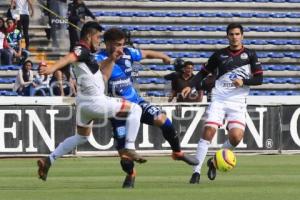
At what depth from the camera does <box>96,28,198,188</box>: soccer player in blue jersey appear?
12.7m

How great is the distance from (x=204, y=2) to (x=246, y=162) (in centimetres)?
1185

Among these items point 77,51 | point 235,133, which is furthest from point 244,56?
point 77,51

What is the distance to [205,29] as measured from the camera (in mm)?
29281

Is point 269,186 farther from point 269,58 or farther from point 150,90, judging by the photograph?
point 269,58

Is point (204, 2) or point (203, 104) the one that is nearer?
point (203, 104)

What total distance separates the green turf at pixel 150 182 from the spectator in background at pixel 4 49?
5501 mm

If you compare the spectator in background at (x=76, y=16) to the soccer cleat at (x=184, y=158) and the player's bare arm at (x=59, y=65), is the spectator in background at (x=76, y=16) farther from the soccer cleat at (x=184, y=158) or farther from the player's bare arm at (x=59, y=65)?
the player's bare arm at (x=59, y=65)

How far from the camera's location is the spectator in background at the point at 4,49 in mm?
24797

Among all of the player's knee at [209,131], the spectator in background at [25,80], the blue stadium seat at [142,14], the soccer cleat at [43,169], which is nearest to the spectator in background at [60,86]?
the spectator in background at [25,80]

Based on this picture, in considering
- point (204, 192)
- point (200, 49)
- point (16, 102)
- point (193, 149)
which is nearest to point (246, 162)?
point (193, 149)

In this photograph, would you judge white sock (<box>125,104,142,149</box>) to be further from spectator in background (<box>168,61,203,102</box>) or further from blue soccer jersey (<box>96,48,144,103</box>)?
spectator in background (<box>168,61,203,102</box>)

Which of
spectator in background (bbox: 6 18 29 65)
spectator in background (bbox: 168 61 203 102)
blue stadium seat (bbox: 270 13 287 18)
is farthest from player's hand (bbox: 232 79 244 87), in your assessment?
blue stadium seat (bbox: 270 13 287 18)

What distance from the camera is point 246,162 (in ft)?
62.2

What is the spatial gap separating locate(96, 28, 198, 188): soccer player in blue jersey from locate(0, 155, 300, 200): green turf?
0.35 metres
